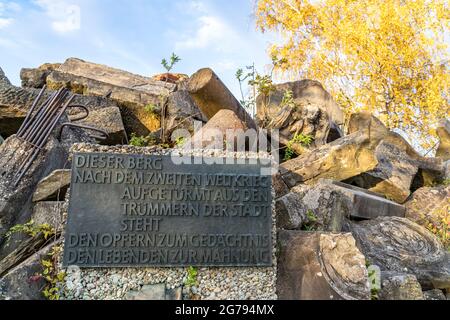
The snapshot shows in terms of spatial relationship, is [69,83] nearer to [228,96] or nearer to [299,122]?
[228,96]

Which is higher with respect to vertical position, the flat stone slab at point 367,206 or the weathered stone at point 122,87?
the weathered stone at point 122,87

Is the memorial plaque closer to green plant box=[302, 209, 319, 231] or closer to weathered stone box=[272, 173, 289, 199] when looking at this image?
green plant box=[302, 209, 319, 231]

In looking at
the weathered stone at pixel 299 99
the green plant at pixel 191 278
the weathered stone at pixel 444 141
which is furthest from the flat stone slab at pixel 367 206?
the weathered stone at pixel 444 141

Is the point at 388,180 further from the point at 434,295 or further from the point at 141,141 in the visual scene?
the point at 141,141

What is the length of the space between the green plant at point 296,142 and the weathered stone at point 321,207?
3.26ft

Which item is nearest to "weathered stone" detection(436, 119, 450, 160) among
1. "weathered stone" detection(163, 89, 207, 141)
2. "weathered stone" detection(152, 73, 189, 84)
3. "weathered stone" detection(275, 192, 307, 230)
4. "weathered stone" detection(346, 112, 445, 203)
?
"weathered stone" detection(346, 112, 445, 203)

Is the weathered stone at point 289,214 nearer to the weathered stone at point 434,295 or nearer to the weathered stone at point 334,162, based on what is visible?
the weathered stone at point 334,162

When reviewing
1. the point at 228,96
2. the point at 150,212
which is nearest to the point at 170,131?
the point at 228,96

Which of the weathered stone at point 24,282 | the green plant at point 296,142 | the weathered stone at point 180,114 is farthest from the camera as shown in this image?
the green plant at point 296,142

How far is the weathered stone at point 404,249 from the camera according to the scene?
4.63 meters

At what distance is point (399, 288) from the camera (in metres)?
3.65

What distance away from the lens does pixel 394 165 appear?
707 cm

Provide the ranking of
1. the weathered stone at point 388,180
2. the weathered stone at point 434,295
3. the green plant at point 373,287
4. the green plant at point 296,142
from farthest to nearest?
1. the weathered stone at point 388,180
2. the green plant at point 296,142
3. the weathered stone at point 434,295
4. the green plant at point 373,287

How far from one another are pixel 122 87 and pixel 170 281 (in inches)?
156
